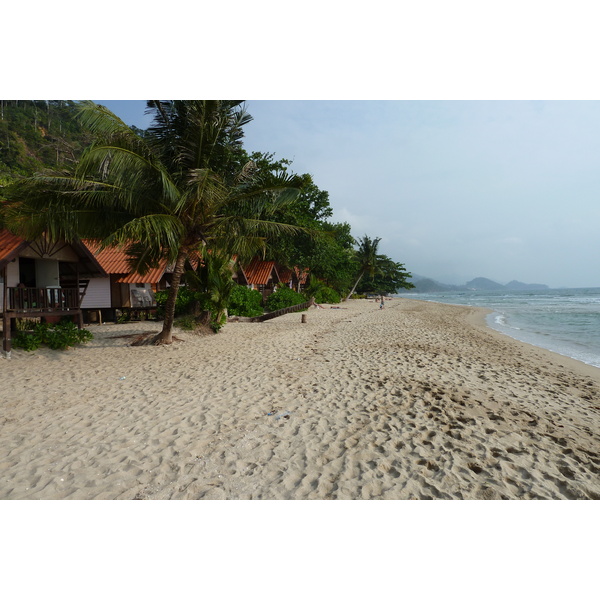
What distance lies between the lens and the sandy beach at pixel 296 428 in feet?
11.3

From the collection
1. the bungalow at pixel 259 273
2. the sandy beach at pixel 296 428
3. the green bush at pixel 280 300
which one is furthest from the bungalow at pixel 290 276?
the sandy beach at pixel 296 428

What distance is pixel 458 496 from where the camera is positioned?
128 inches

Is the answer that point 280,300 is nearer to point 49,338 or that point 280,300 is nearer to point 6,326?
point 49,338

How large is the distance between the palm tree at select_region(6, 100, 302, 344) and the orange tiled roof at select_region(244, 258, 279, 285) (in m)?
12.8

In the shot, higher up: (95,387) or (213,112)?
(213,112)

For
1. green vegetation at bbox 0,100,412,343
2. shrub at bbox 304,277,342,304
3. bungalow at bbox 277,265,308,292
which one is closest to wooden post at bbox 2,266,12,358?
green vegetation at bbox 0,100,412,343

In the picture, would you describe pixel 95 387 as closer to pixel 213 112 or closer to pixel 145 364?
pixel 145 364

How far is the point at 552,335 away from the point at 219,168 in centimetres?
1574

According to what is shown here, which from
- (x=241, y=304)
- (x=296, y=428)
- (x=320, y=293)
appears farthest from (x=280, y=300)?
(x=296, y=428)

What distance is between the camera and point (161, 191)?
8992mm

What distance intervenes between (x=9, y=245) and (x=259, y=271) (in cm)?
1667

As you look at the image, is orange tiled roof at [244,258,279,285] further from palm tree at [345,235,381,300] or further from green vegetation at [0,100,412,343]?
palm tree at [345,235,381,300]

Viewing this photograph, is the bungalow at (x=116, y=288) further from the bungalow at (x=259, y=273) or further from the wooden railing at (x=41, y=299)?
the bungalow at (x=259, y=273)
